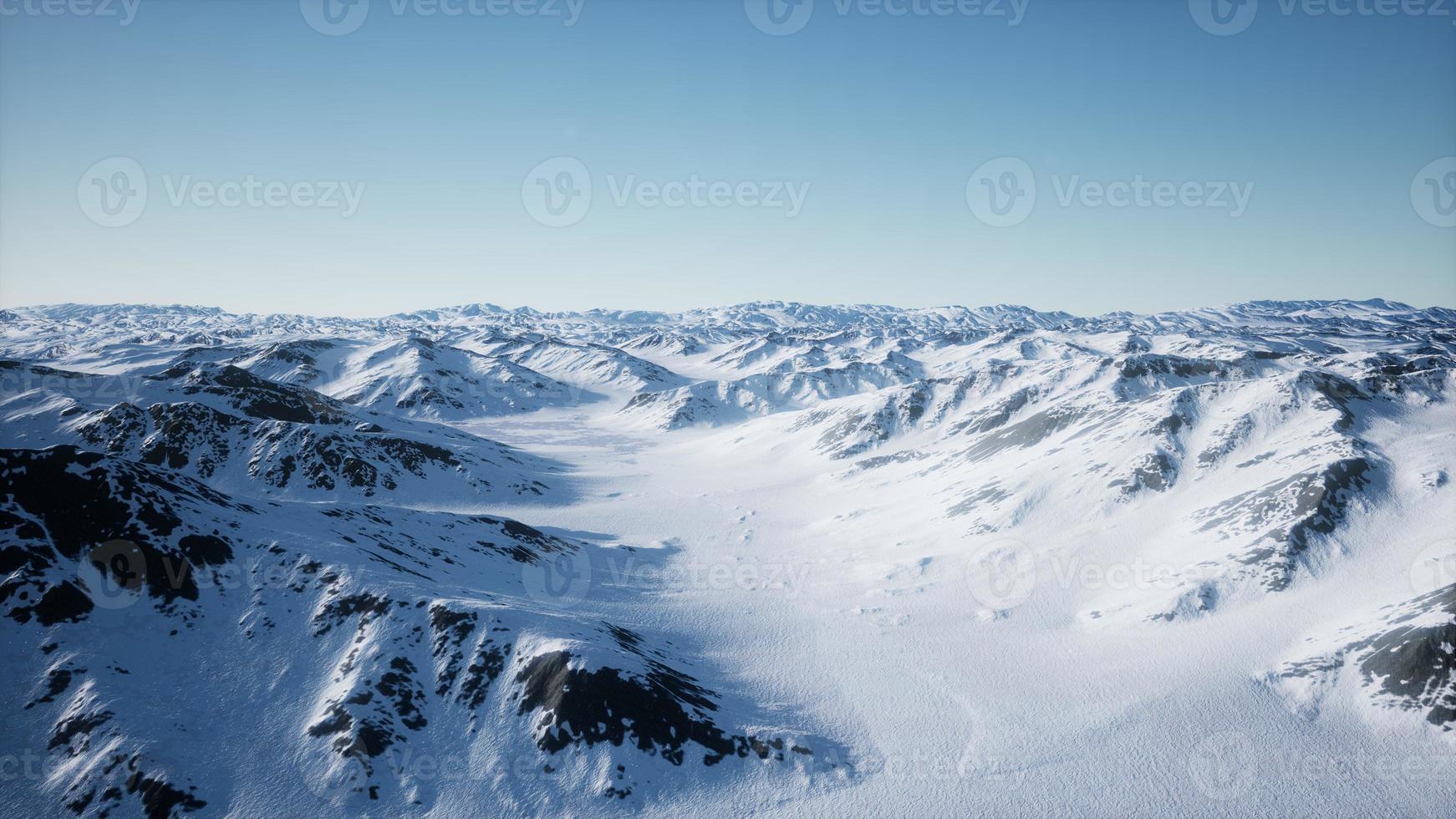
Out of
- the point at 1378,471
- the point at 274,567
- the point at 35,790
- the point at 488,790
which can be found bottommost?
the point at 488,790

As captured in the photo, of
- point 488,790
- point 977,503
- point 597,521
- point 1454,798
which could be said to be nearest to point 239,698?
point 488,790

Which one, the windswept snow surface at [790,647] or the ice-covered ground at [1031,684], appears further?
the ice-covered ground at [1031,684]

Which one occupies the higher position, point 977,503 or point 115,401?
point 115,401

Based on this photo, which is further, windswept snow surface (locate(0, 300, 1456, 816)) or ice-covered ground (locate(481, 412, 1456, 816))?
ice-covered ground (locate(481, 412, 1456, 816))

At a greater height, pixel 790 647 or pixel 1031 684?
pixel 1031 684

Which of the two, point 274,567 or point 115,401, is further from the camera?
point 115,401

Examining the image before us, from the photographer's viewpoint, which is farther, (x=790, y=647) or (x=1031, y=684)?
(x=790, y=647)

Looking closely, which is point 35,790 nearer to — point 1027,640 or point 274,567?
point 274,567

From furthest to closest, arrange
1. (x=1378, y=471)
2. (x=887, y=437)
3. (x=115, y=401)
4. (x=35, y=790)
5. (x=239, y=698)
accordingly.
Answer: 1. (x=887, y=437)
2. (x=115, y=401)
3. (x=1378, y=471)
4. (x=239, y=698)
5. (x=35, y=790)

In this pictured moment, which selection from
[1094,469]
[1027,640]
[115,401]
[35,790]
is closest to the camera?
[35,790]

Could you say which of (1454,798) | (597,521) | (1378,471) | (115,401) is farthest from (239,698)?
(115,401)
